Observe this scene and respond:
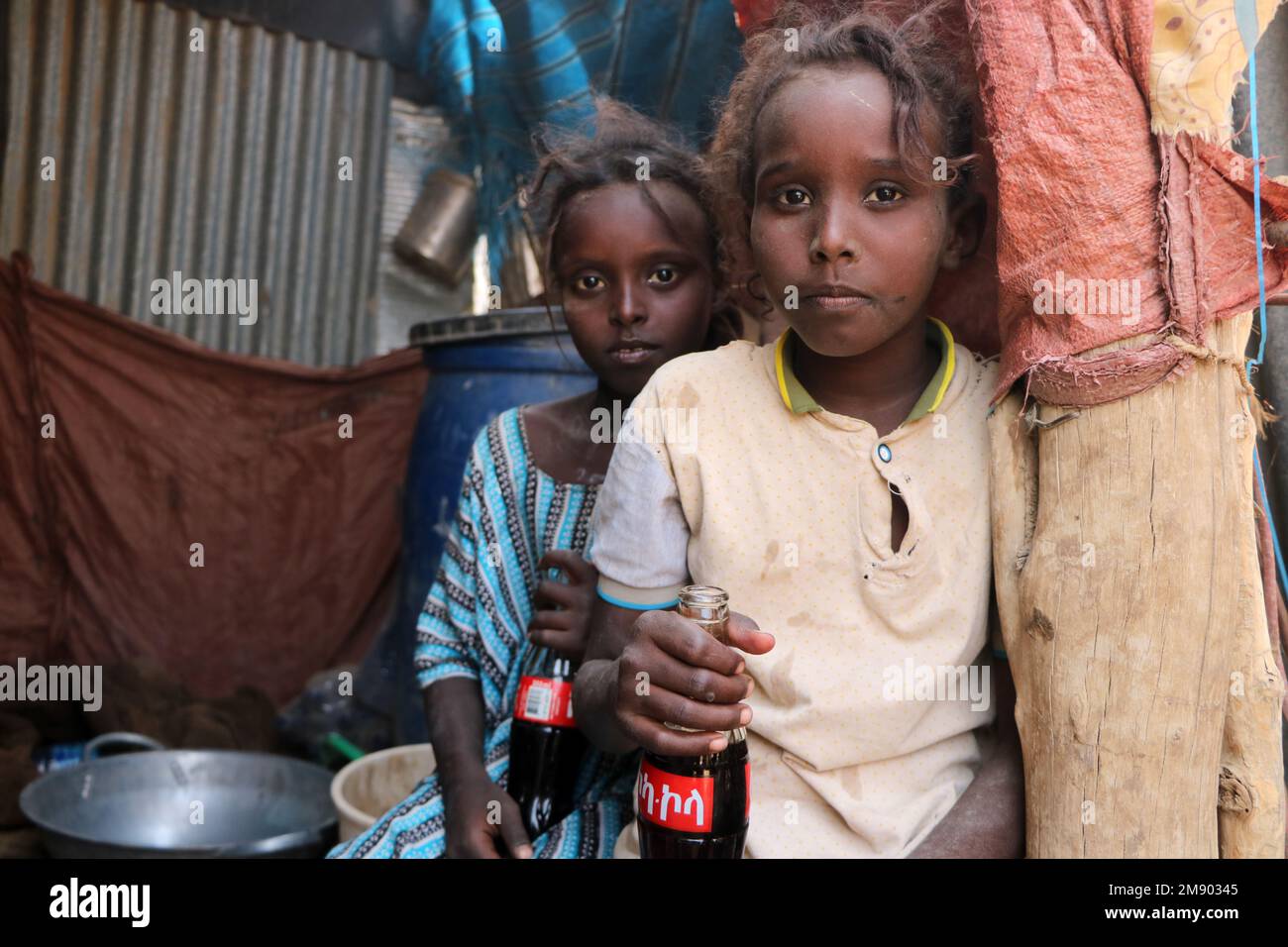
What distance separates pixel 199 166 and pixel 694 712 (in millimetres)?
3717

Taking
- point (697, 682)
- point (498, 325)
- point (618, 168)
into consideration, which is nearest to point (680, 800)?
point (697, 682)

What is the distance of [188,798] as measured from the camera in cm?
254

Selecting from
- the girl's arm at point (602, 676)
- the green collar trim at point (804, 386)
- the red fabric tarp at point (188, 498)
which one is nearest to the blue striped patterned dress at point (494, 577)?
the girl's arm at point (602, 676)

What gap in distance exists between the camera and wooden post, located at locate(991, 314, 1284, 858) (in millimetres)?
1155

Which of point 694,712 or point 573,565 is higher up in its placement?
point 573,565

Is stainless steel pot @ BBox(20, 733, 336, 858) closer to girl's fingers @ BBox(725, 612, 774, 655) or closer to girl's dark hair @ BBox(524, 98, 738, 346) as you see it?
girl's dark hair @ BBox(524, 98, 738, 346)

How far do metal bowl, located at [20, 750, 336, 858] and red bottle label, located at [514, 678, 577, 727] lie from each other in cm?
101

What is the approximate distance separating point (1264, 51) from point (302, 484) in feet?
10.2

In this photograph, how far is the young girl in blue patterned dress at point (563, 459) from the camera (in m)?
1.62

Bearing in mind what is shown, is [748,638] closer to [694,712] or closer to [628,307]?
[694,712]

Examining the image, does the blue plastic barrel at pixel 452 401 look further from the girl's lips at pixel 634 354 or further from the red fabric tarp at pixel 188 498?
→ the girl's lips at pixel 634 354

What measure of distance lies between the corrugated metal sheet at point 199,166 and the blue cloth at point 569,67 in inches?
42.0

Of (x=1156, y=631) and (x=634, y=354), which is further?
(x=634, y=354)
